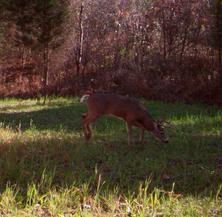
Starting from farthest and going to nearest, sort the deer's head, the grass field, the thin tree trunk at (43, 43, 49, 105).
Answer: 1. the thin tree trunk at (43, 43, 49, 105)
2. the deer's head
3. the grass field

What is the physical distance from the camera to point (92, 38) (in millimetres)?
20406

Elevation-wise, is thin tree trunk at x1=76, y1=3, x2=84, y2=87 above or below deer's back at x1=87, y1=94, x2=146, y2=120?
above

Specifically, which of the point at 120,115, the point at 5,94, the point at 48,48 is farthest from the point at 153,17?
the point at 120,115

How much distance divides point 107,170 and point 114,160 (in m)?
0.59

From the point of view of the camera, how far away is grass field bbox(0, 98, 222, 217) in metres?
5.51

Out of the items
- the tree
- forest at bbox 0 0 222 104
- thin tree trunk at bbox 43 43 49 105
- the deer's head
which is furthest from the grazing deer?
thin tree trunk at bbox 43 43 49 105

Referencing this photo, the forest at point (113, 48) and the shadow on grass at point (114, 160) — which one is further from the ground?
the forest at point (113, 48)

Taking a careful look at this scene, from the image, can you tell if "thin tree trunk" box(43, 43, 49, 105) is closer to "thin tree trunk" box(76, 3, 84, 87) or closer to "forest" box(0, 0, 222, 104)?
"forest" box(0, 0, 222, 104)

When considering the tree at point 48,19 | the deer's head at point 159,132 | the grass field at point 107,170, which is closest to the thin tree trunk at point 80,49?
the tree at point 48,19

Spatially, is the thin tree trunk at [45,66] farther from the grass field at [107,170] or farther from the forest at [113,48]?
the grass field at [107,170]

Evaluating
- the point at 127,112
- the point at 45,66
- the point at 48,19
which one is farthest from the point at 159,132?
the point at 45,66

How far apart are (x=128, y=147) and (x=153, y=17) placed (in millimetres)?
11067

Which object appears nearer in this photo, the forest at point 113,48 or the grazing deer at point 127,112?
the grazing deer at point 127,112

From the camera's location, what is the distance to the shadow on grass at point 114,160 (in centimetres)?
654
